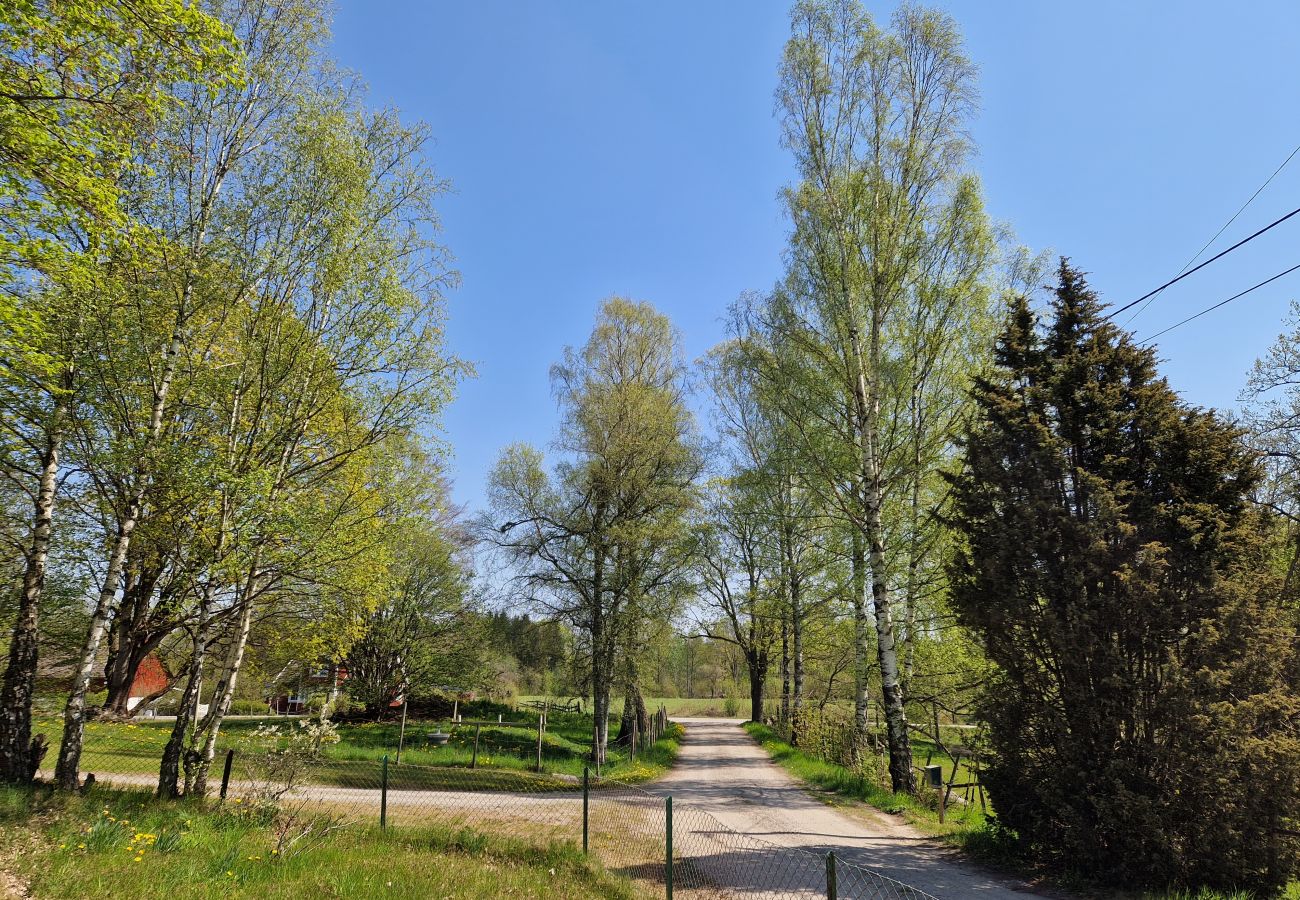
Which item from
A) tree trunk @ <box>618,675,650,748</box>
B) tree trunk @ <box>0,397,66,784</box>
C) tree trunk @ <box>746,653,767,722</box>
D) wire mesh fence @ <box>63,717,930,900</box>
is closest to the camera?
wire mesh fence @ <box>63,717,930,900</box>

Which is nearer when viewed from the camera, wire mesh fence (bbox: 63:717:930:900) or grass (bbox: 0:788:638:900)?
grass (bbox: 0:788:638:900)

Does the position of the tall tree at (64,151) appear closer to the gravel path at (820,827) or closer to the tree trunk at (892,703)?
the gravel path at (820,827)

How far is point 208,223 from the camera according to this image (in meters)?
10.4

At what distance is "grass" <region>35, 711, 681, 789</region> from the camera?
1462cm

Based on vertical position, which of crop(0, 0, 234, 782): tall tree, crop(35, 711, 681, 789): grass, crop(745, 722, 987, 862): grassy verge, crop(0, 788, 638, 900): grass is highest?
crop(0, 0, 234, 782): tall tree

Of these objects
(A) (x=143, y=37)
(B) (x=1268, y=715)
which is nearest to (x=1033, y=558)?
(B) (x=1268, y=715)

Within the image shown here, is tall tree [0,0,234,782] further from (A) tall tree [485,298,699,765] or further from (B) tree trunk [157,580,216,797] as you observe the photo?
(A) tall tree [485,298,699,765]

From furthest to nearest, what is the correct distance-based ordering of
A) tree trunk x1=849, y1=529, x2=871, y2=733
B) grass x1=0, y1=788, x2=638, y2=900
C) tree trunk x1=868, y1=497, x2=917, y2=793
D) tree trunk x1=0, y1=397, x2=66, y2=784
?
tree trunk x1=849, y1=529, x2=871, y2=733
tree trunk x1=868, y1=497, x2=917, y2=793
tree trunk x1=0, y1=397, x2=66, y2=784
grass x1=0, y1=788, x2=638, y2=900

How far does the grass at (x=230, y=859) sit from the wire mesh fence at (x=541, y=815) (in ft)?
1.49

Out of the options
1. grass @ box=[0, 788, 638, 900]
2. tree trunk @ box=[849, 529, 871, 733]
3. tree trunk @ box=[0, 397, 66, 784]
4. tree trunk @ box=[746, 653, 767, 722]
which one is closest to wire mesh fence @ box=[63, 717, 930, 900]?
grass @ box=[0, 788, 638, 900]

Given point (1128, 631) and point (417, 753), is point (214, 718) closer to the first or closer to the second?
point (417, 753)

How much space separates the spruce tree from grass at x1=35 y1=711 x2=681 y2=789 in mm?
10579

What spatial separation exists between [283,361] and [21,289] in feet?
11.2

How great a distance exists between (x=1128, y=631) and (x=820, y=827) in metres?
5.56
